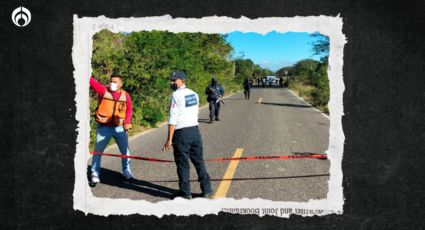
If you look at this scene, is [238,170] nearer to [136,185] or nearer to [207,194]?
[207,194]

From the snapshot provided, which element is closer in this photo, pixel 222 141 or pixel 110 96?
pixel 110 96

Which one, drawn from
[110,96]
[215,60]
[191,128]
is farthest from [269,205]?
Result: [215,60]

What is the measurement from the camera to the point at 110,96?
528 centimetres

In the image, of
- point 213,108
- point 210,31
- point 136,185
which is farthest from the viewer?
point 213,108

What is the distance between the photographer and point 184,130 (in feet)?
15.7

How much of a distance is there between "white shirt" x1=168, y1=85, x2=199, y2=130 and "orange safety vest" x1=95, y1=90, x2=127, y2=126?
1.05m

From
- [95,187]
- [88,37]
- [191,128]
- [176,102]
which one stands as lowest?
[95,187]

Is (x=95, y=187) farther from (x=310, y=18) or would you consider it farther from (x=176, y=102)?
(x=310, y=18)

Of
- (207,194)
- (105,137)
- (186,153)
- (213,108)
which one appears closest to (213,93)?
(213,108)

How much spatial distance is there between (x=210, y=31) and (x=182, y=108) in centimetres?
107

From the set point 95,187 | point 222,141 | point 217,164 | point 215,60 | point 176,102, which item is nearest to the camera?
point 176,102

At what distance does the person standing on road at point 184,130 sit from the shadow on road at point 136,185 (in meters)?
0.43

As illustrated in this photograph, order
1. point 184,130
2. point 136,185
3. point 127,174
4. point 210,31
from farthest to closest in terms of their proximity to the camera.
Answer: point 127,174, point 136,185, point 184,130, point 210,31

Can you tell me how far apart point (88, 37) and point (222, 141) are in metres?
6.41
